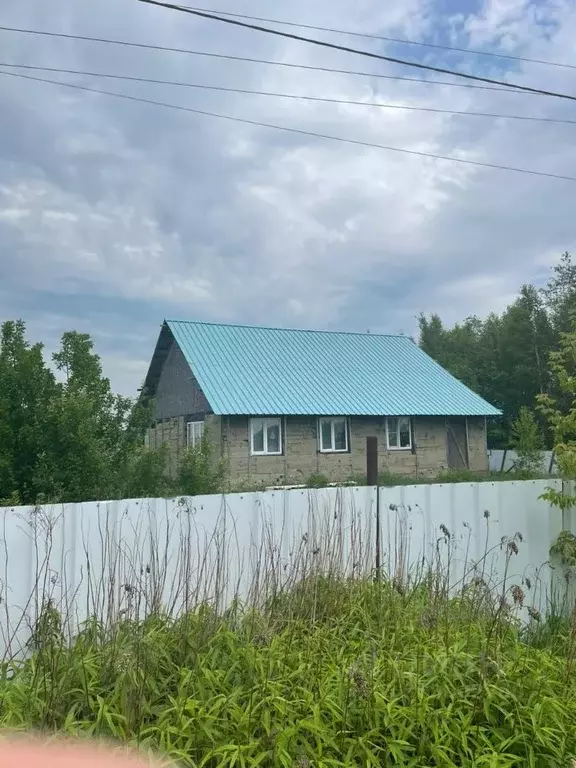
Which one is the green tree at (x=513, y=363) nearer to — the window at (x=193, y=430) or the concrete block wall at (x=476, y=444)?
the concrete block wall at (x=476, y=444)

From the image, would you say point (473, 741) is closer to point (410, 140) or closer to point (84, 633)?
point (84, 633)

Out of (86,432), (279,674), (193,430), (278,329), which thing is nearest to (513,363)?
(278,329)

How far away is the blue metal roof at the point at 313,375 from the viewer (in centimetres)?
1933

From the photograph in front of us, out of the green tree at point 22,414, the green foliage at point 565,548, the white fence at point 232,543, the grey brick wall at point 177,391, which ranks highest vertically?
the grey brick wall at point 177,391

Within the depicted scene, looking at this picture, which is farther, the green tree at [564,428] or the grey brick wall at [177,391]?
the grey brick wall at [177,391]

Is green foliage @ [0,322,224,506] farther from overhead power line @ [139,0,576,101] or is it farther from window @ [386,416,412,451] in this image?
window @ [386,416,412,451]

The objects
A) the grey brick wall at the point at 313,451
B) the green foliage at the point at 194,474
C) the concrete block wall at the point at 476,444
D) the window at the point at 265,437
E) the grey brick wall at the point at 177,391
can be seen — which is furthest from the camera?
the concrete block wall at the point at 476,444

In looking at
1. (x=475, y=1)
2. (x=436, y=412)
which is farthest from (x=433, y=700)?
(x=436, y=412)

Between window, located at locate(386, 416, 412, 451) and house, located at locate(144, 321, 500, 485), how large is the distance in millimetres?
31

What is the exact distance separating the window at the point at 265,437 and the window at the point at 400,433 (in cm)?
391

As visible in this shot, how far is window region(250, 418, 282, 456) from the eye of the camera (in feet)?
63.2

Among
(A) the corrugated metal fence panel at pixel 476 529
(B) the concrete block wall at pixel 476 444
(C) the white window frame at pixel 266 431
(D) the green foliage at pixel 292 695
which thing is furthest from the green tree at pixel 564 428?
(B) the concrete block wall at pixel 476 444

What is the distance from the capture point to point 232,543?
4930 millimetres

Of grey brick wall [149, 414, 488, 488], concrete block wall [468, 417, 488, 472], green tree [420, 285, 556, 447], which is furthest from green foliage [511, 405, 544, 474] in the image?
green tree [420, 285, 556, 447]
